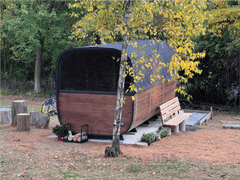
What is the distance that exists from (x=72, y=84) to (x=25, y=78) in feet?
51.5

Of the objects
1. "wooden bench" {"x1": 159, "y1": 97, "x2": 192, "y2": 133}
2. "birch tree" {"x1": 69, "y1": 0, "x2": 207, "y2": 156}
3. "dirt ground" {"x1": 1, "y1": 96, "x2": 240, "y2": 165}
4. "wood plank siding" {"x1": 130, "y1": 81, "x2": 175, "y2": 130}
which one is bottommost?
"dirt ground" {"x1": 1, "y1": 96, "x2": 240, "y2": 165}

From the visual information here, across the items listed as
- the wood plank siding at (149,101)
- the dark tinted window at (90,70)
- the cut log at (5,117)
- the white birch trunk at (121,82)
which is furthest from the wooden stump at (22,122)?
the white birch trunk at (121,82)

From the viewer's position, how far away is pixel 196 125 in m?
13.4

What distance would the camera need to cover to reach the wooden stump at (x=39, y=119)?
11.2m

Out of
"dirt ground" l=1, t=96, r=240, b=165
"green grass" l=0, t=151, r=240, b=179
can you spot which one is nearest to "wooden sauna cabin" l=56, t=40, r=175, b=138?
"dirt ground" l=1, t=96, r=240, b=165

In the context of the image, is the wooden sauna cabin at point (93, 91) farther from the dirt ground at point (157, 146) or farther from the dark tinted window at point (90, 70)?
the dirt ground at point (157, 146)

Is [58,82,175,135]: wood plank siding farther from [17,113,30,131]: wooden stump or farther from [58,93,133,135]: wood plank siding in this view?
[17,113,30,131]: wooden stump

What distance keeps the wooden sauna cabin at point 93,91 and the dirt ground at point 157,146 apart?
31.5 inches

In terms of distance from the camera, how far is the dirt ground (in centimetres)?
787

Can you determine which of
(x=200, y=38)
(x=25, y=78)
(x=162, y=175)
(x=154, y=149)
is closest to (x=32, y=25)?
(x=25, y=78)

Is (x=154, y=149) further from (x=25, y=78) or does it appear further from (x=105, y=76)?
(x=25, y=78)

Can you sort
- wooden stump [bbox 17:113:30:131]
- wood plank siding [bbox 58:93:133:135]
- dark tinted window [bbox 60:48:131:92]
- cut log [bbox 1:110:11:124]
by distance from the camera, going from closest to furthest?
1. dark tinted window [bbox 60:48:131:92]
2. wood plank siding [bbox 58:93:133:135]
3. wooden stump [bbox 17:113:30:131]
4. cut log [bbox 1:110:11:124]

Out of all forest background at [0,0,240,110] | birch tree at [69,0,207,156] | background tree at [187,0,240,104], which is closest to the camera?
birch tree at [69,0,207,156]

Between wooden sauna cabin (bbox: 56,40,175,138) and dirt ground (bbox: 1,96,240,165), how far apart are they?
80 cm
